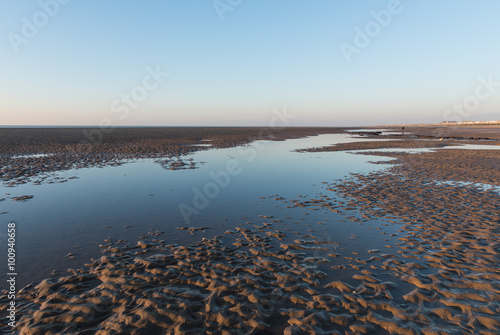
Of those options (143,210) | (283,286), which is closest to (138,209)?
(143,210)

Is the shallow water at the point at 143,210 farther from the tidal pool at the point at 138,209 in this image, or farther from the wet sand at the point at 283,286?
the wet sand at the point at 283,286

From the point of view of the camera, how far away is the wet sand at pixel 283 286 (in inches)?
203

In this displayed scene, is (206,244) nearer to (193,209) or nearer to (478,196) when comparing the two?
(193,209)

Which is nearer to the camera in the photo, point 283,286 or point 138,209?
point 283,286

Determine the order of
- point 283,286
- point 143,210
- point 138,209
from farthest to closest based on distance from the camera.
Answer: point 138,209
point 143,210
point 283,286

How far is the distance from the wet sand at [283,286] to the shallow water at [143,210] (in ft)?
2.56

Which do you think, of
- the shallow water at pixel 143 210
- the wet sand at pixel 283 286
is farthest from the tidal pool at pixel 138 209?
the wet sand at pixel 283 286

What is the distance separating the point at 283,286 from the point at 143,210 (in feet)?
29.9

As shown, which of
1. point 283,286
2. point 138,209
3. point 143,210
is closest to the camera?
point 283,286

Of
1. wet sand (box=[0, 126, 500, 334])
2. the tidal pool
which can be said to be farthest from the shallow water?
wet sand (box=[0, 126, 500, 334])

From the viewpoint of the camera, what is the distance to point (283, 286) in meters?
6.46

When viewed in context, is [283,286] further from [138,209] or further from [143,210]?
[138,209]

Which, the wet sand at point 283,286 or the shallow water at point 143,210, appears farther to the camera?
the shallow water at point 143,210

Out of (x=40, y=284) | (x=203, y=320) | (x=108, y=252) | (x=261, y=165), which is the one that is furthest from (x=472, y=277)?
(x=261, y=165)
